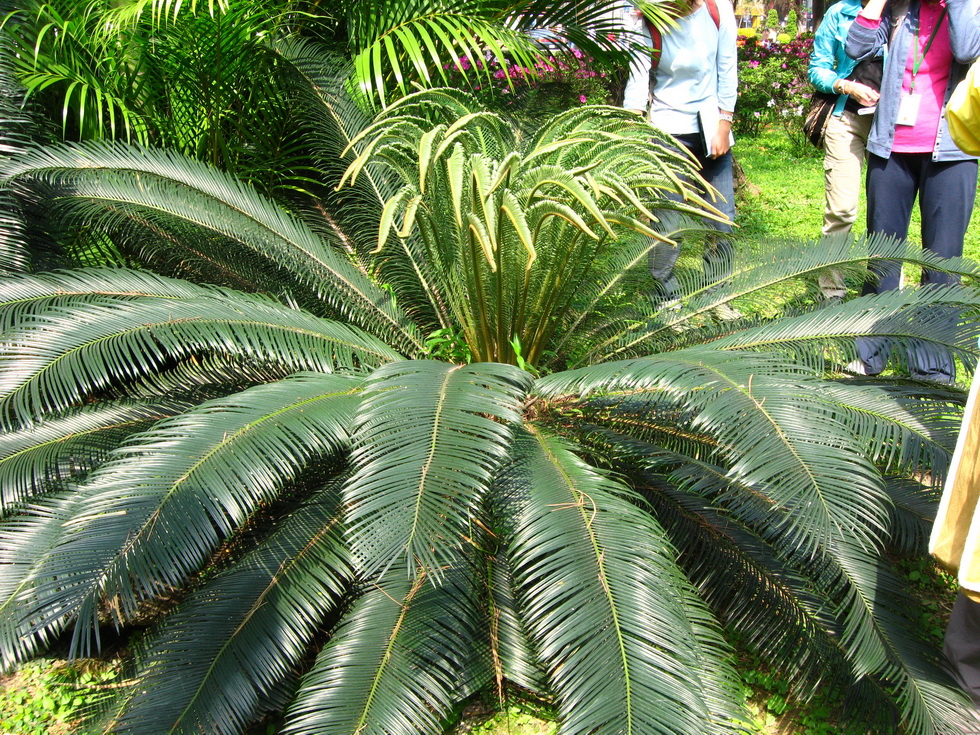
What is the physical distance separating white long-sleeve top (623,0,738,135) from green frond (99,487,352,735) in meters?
2.98

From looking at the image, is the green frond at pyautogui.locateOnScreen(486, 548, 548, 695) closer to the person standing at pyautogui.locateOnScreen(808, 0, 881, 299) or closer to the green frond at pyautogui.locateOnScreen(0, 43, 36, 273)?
the green frond at pyautogui.locateOnScreen(0, 43, 36, 273)

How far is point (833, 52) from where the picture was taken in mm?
4281

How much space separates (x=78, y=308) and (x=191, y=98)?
5.17ft

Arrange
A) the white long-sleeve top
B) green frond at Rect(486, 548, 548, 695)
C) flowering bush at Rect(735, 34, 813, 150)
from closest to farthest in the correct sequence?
1. green frond at Rect(486, 548, 548, 695)
2. the white long-sleeve top
3. flowering bush at Rect(735, 34, 813, 150)

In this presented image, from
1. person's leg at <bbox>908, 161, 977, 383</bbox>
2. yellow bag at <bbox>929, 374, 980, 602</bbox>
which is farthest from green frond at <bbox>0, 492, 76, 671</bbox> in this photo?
person's leg at <bbox>908, 161, 977, 383</bbox>

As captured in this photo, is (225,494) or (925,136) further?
(925,136)

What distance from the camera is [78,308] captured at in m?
2.69

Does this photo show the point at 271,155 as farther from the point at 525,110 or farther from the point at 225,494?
the point at 225,494

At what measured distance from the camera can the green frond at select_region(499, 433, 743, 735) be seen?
1.92 meters

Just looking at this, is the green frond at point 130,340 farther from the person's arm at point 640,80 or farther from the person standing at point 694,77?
the person standing at point 694,77

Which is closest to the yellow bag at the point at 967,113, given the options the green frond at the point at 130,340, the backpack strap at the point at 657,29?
the green frond at the point at 130,340

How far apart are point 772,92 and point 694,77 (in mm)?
8102

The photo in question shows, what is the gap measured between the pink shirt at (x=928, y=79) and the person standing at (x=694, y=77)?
2.99 ft

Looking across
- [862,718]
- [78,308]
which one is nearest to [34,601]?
[78,308]
